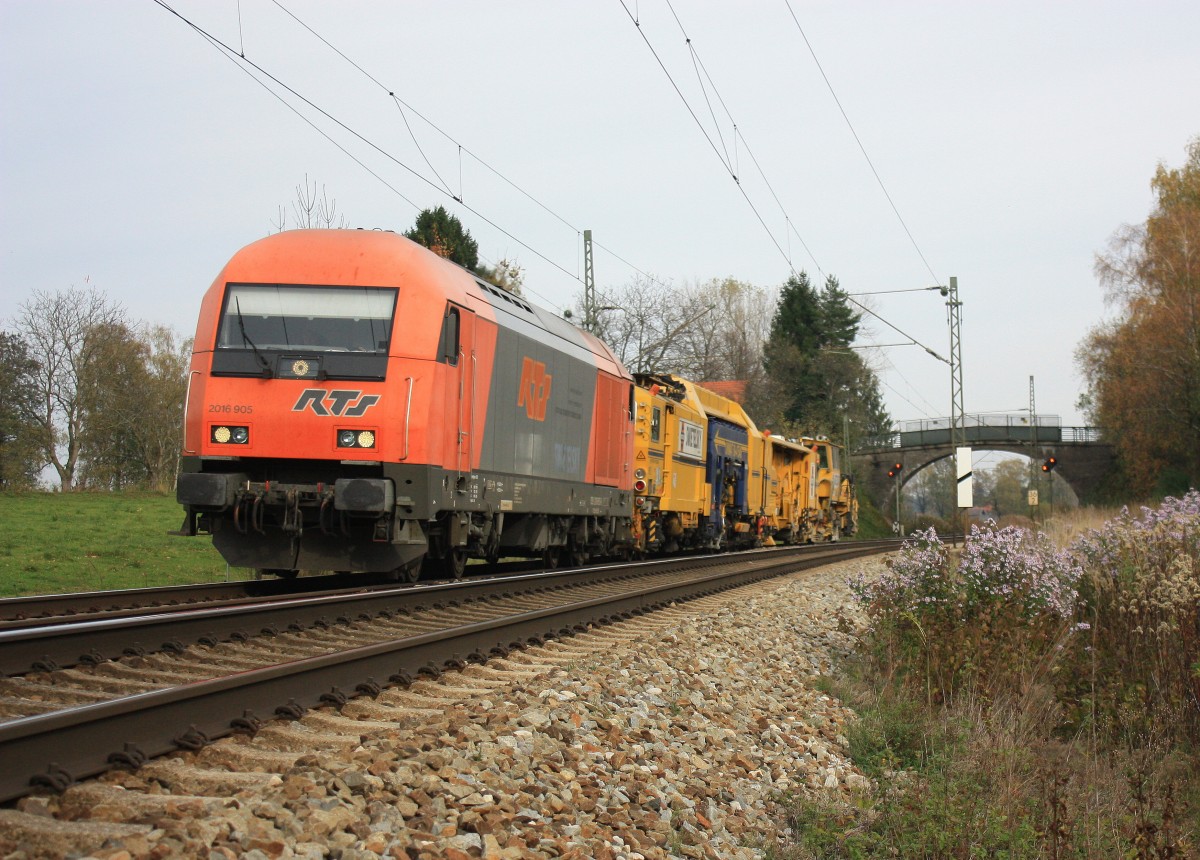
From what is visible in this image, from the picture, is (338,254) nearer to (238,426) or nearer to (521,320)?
(238,426)

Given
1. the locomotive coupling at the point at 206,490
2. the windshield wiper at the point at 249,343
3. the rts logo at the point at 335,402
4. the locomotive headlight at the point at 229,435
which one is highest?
the windshield wiper at the point at 249,343

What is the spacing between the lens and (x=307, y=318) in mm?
11344

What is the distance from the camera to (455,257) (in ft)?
156

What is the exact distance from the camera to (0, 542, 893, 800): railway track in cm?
424

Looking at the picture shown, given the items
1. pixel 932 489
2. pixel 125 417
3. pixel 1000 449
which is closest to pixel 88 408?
pixel 125 417

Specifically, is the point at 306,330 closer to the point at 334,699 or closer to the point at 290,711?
the point at 334,699

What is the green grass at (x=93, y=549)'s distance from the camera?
48.0ft

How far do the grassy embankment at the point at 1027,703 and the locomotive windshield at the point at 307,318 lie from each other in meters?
5.48

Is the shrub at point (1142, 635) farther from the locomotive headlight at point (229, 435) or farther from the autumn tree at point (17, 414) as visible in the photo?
the autumn tree at point (17, 414)

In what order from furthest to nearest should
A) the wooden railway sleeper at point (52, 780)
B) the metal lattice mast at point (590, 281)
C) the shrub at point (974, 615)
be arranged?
the metal lattice mast at point (590, 281)
the shrub at point (974, 615)
the wooden railway sleeper at point (52, 780)

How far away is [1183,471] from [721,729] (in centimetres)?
4573

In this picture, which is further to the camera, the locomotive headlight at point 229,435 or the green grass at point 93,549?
the green grass at point 93,549


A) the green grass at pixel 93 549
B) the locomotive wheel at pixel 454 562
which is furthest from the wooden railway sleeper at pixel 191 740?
the green grass at pixel 93 549

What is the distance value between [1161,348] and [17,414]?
4273cm
